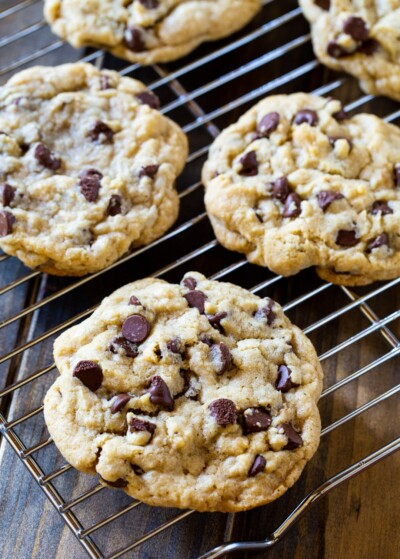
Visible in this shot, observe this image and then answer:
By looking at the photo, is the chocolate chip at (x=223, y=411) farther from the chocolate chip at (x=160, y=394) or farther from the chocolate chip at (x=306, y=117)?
the chocolate chip at (x=306, y=117)

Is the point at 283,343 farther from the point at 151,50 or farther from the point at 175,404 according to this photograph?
the point at 151,50

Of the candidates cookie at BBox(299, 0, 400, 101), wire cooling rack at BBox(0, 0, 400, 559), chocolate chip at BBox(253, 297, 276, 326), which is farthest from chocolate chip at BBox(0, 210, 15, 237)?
cookie at BBox(299, 0, 400, 101)

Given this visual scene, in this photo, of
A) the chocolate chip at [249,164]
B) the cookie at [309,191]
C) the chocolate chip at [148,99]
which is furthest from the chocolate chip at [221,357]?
the chocolate chip at [148,99]

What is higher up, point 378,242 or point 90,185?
point 90,185

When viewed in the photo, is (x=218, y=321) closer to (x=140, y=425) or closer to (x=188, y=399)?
(x=188, y=399)

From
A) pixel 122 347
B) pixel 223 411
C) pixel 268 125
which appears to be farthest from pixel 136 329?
pixel 268 125

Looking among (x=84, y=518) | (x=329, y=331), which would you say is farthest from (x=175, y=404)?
(x=329, y=331)
